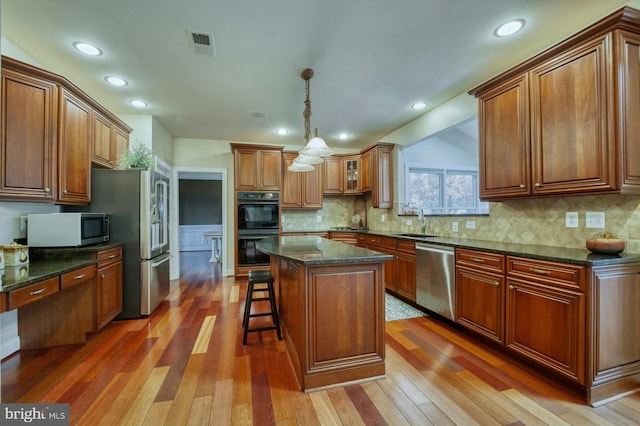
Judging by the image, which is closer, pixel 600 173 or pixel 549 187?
pixel 600 173

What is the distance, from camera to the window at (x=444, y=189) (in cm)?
552

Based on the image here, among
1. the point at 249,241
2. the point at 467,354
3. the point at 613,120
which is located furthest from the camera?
the point at 249,241

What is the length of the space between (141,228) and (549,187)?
3.93m

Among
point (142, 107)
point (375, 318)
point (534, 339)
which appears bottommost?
point (534, 339)

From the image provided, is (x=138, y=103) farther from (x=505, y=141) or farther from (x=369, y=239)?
(x=505, y=141)

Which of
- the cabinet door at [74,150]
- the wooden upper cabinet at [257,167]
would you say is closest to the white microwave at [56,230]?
the cabinet door at [74,150]

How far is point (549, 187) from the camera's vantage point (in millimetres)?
2154

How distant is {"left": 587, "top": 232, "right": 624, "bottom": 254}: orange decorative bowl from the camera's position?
1.88m

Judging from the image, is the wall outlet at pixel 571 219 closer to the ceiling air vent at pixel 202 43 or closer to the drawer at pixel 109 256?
the ceiling air vent at pixel 202 43

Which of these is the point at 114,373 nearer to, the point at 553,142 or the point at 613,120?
the point at 553,142

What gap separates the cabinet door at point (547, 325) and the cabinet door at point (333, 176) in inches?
149

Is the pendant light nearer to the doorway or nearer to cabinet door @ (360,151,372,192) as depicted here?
cabinet door @ (360,151,372,192)

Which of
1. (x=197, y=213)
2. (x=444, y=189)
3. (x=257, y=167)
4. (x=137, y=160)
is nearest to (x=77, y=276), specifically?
(x=137, y=160)

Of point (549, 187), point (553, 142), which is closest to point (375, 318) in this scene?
point (549, 187)
